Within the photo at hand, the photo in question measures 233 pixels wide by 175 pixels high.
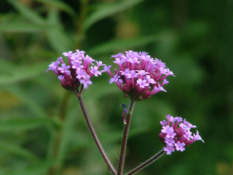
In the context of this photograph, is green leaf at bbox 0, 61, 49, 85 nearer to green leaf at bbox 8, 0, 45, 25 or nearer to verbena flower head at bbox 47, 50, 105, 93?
green leaf at bbox 8, 0, 45, 25

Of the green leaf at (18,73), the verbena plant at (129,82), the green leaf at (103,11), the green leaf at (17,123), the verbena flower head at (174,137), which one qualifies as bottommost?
the verbena flower head at (174,137)

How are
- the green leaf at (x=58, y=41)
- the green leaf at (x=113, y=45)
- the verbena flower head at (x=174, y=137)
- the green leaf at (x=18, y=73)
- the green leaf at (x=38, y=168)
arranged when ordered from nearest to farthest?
the verbena flower head at (x=174, y=137), the green leaf at (x=18, y=73), the green leaf at (x=38, y=168), the green leaf at (x=113, y=45), the green leaf at (x=58, y=41)

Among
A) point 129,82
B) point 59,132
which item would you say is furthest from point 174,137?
point 59,132

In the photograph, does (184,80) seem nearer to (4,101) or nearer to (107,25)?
(107,25)

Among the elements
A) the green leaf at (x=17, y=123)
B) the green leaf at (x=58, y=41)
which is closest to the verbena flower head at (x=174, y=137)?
the green leaf at (x=17, y=123)

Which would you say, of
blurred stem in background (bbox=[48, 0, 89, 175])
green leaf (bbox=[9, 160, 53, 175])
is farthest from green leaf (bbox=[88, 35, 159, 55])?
green leaf (bbox=[9, 160, 53, 175])

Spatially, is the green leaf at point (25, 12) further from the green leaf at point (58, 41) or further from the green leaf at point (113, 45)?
the green leaf at point (113, 45)

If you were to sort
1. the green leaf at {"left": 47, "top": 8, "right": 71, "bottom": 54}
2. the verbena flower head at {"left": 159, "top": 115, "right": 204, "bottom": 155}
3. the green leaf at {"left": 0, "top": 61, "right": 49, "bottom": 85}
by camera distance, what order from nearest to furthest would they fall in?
the verbena flower head at {"left": 159, "top": 115, "right": 204, "bottom": 155}
the green leaf at {"left": 0, "top": 61, "right": 49, "bottom": 85}
the green leaf at {"left": 47, "top": 8, "right": 71, "bottom": 54}
